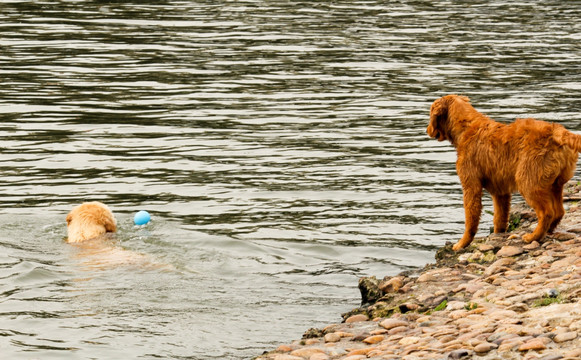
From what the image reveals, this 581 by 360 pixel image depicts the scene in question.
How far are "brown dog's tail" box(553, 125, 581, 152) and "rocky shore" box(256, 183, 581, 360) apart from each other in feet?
3.12

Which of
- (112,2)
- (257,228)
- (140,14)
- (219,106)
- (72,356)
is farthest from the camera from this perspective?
(112,2)

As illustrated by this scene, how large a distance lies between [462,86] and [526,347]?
14766 mm

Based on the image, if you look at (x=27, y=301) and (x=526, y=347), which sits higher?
(x=526, y=347)

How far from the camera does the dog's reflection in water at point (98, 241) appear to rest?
418 inches

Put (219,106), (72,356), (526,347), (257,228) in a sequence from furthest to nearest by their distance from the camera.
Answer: (219,106)
(257,228)
(72,356)
(526,347)

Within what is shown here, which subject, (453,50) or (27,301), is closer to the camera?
(27,301)

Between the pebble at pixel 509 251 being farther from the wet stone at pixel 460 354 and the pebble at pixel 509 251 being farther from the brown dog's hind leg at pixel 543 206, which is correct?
the wet stone at pixel 460 354

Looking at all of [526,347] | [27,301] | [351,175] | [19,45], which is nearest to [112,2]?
[19,45]

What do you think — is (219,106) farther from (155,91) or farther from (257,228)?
(257,228)

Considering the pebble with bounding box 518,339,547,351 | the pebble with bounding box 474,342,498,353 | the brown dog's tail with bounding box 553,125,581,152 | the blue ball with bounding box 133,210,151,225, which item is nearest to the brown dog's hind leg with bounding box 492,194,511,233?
the brown dog's tail with bounding box 553,125,581,152

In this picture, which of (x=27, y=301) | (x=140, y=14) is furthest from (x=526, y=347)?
(x=140, y=14)

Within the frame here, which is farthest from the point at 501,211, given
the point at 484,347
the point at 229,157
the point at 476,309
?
the point at 229,157

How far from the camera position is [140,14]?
3075 cm

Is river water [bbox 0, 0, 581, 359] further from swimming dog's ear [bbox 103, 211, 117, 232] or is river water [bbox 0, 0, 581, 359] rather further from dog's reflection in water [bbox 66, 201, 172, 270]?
swimming dog's ear [bbox 103, 211, 117, 232]
